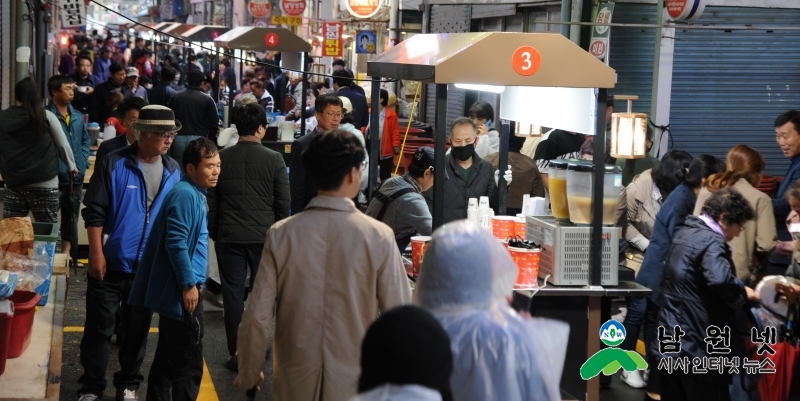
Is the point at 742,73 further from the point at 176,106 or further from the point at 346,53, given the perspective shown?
the point at 346,53

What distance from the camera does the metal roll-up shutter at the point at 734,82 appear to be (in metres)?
14.7

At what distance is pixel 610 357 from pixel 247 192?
3058 millimetres

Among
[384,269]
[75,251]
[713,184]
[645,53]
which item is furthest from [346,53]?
[384,269]

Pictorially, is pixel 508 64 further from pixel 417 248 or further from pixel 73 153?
pixel 73 153

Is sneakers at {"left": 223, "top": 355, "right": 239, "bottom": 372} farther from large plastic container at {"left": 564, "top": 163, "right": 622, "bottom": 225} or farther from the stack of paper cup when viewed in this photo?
large plastic container at {"left": 564, "top": 163, "right": 622, "bottom": 225}

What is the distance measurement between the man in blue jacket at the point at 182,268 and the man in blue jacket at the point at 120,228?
575 millimetres

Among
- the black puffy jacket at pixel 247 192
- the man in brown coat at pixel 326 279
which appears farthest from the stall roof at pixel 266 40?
the man in brown coat at pixel 326 279

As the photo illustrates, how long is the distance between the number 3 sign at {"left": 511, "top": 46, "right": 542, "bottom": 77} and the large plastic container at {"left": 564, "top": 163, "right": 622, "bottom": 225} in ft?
2.80

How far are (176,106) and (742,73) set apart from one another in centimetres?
847

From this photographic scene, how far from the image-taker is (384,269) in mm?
4445

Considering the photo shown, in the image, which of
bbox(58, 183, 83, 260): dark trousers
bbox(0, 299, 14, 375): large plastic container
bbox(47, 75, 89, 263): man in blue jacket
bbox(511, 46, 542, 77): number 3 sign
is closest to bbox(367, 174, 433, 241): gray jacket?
bbox(511, 46, 542, 77): number 3 sign

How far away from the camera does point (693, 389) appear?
6375mm

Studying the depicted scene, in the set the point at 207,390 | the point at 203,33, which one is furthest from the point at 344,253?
the point at 203,33

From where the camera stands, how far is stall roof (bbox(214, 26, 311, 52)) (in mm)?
15969
